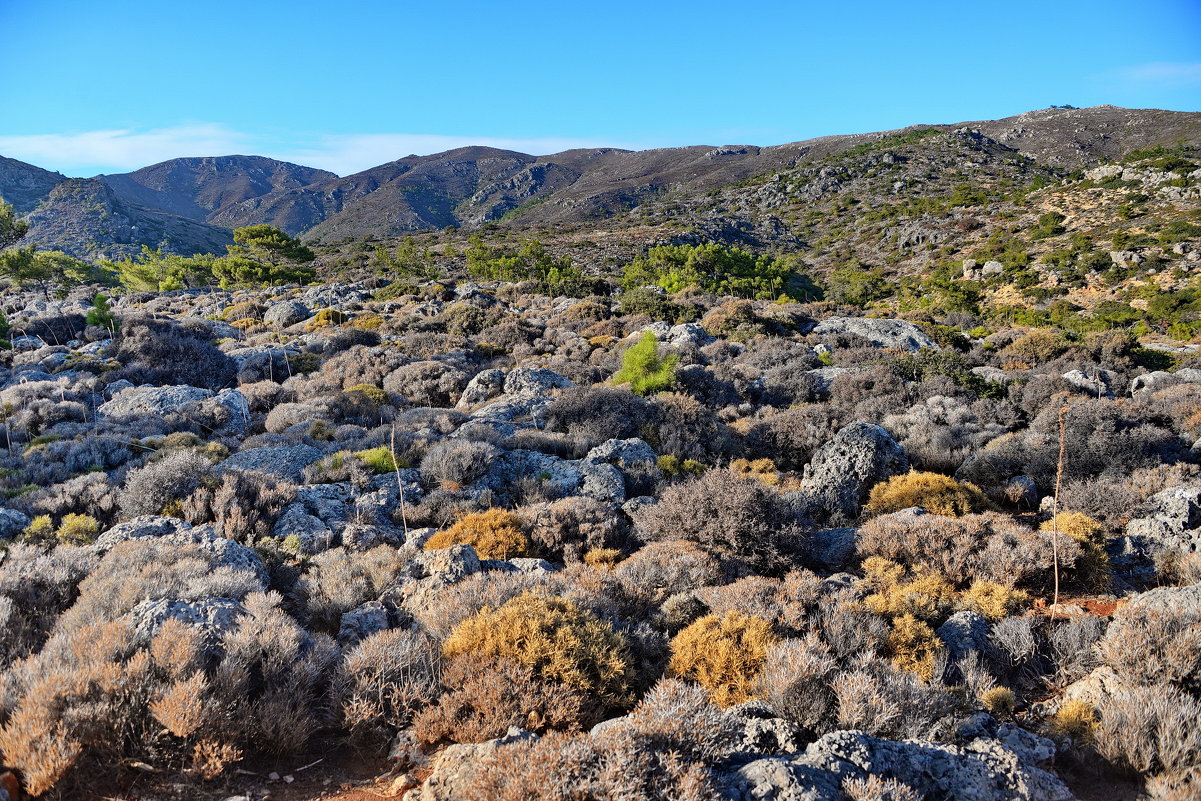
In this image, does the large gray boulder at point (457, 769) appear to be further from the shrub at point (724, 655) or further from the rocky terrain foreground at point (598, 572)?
the shrub at point (724, 655)

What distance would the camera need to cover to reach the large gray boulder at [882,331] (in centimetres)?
1969

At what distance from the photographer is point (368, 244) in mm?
71375

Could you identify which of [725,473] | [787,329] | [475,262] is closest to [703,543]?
[725,473]

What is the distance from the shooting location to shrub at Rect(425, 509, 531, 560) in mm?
6695

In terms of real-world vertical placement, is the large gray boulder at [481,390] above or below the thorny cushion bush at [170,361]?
below

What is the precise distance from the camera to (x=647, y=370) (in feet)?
45.4

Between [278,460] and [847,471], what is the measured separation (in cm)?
883

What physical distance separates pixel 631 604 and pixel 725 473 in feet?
10.4

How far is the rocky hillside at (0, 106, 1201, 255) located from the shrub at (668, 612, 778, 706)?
61837 mm

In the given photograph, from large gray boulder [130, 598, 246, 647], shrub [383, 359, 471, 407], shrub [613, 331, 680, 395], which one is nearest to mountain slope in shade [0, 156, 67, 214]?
shrub [383, 359, 471, 407]

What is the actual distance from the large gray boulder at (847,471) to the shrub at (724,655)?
3840 millimetres

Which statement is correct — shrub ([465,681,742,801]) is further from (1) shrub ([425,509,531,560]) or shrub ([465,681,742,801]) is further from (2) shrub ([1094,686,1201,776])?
(1) shrub ([425,509,531,560])

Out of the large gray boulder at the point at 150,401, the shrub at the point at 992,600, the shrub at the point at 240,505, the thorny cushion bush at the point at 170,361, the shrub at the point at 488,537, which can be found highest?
the thorny cushion bush at the point at 170,361

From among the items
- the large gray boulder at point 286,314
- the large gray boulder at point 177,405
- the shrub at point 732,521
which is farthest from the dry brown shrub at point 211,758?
the large gray boulder at point 286,314
